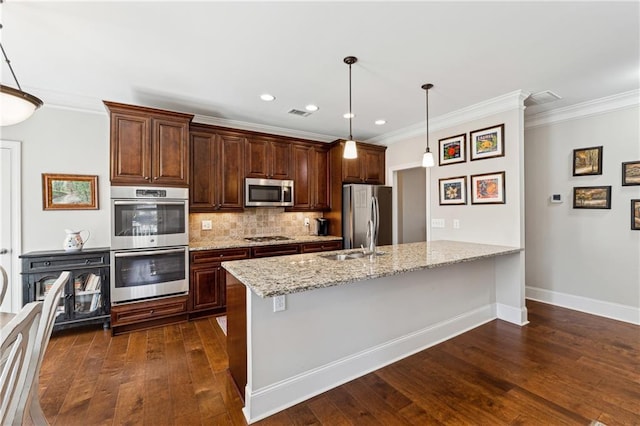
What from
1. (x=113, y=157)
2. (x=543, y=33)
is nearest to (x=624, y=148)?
(x=543, y=33)

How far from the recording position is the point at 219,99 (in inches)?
135

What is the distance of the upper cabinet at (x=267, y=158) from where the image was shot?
4.18 meters

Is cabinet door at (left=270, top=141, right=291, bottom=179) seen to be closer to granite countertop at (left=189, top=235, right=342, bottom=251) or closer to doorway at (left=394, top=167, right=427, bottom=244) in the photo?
granite countertop at (left=189, top=235, right=342, bottom=251)

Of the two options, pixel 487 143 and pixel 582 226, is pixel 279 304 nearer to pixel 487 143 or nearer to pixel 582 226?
pixel 487 143

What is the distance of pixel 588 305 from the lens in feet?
12.0

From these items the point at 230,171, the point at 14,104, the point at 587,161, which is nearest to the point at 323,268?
the point at 14,104

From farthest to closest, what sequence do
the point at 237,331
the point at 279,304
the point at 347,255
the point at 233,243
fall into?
1. the point at 233,243
2. the point at 347,255
3. the point at 237,331
4. the point at 279,304

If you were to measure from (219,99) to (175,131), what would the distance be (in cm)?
64

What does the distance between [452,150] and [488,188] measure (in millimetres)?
745

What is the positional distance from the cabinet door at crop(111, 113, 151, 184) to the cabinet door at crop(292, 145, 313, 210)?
2.06 meters

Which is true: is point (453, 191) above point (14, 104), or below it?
below

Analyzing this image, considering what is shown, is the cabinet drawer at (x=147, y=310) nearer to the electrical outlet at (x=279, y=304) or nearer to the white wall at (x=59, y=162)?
the white wall at (x=59, y=162)

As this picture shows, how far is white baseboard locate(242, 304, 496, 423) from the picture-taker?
187 cm

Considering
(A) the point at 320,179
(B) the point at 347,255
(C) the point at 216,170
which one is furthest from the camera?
(A) the point at 320,179
